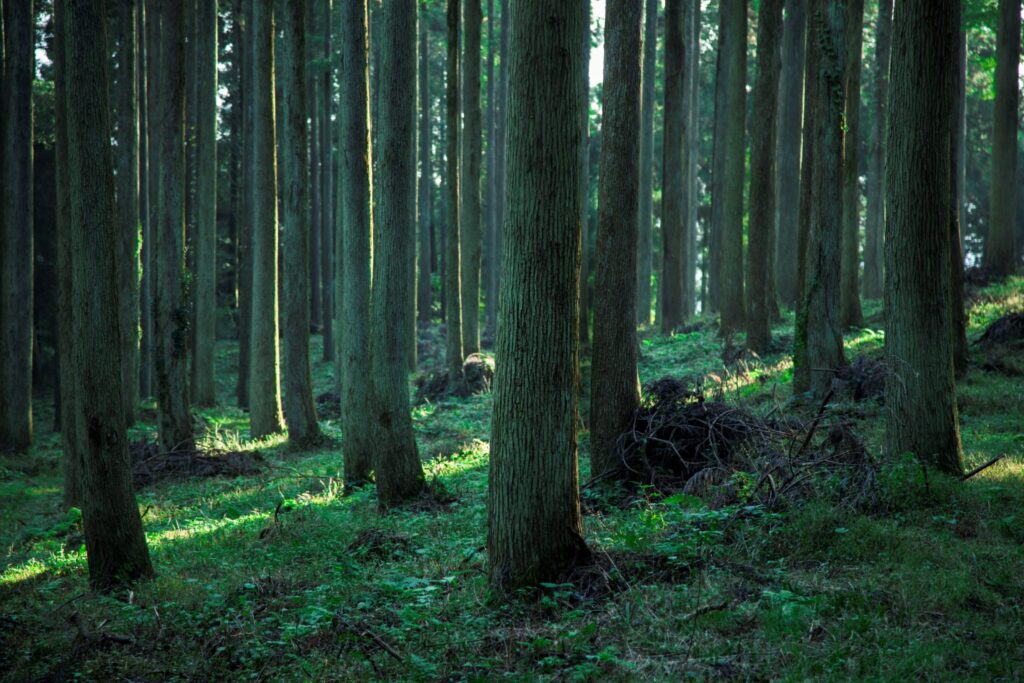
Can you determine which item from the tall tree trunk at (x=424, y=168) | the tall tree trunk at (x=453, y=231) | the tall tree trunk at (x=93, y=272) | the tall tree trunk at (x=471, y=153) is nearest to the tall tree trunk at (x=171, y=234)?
the tall tree trunk at (x=453, y=231)

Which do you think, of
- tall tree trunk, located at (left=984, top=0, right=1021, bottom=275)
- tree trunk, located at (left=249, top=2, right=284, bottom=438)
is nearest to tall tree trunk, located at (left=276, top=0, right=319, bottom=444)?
tree trunk, located at (left=249, top=2, right=284, bottom=438)

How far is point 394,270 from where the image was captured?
10.1 m

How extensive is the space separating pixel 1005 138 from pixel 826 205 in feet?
32.4

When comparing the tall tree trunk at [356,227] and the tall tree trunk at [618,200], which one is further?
the tall tree trunk at [356,227]

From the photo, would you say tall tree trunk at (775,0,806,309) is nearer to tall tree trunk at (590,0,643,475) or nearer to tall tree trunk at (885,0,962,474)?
tall tree trunk at (590,0,643,475)

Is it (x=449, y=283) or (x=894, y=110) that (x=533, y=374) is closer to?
(x=894, y=110)

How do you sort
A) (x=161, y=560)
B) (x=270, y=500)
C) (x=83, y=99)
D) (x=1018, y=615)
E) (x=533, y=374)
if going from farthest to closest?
(x=270, y=500)
(x=161, y=560)
(x=83, y=99)
(x=533, y=374)
(x=1018, y=615)

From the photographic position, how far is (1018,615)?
5.10m

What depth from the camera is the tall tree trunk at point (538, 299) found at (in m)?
6.18

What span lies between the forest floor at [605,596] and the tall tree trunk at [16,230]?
9625 millimetres

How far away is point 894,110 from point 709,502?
13.4 ft

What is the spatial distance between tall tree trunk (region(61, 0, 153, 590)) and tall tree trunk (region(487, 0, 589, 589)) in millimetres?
3606

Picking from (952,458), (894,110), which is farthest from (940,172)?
(952,458)

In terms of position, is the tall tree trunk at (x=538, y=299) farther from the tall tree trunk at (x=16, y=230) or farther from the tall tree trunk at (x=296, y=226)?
the tall tree trunk at (x=16, y=230)
